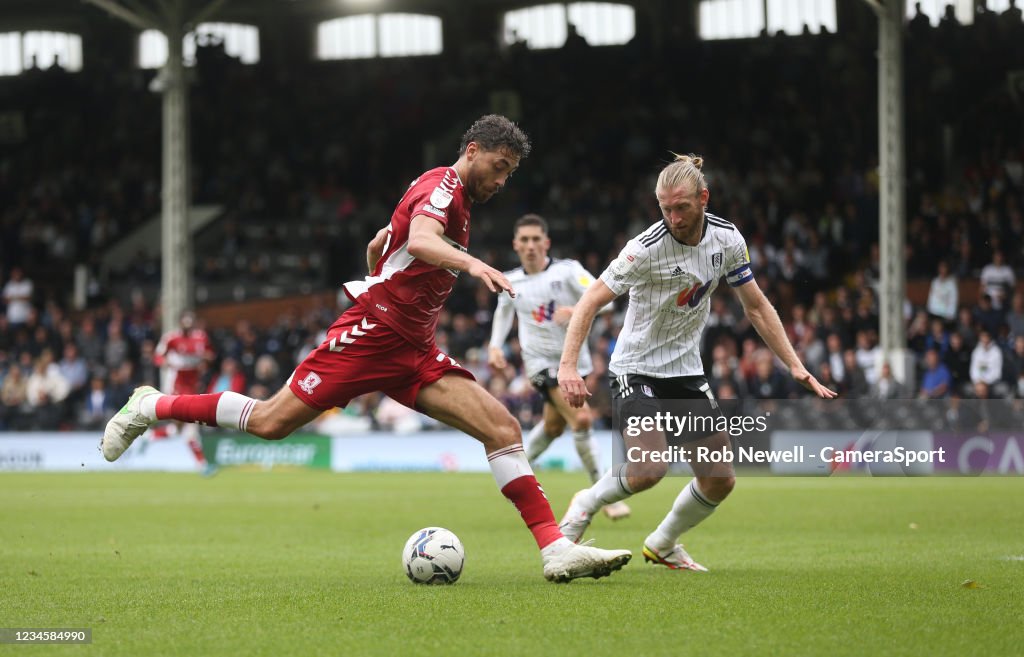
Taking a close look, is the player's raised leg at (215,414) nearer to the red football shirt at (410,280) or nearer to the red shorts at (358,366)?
the red shorts at (358,366)

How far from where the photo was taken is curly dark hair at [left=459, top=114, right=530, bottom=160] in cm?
690

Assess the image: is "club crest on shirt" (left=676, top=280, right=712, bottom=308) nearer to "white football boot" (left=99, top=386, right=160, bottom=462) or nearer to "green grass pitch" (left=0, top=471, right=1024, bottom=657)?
"green grass pitch" (left=0, top=471, right=1024, bottom=657)

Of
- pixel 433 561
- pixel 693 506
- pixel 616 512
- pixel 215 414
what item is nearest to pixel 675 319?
pixel 693 506

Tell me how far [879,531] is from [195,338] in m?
13.4

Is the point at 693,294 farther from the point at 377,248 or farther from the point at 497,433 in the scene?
the point at 377,248

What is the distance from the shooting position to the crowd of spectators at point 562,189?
21.8 meters

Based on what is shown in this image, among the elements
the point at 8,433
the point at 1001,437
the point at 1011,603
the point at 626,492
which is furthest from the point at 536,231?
the point at 8,433

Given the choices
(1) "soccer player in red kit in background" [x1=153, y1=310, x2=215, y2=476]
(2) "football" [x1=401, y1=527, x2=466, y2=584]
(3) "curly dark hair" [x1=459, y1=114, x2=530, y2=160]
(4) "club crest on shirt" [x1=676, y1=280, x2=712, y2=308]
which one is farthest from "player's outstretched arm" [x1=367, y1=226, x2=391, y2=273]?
(1) "soccer player in red kit in background" [x1=153, y1=310, x2=215, y2=476]

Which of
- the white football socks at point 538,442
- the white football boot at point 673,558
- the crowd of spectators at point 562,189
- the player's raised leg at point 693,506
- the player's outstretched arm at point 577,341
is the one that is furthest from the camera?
the crowd of spectators at point 562,189

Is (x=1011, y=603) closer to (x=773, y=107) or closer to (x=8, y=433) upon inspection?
(x=8, y=433)

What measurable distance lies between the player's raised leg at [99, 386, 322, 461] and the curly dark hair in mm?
1625

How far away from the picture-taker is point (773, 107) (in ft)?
96.3

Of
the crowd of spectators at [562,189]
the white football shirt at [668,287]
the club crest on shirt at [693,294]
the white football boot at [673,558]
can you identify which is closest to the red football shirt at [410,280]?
the white football shirt at [668,287]

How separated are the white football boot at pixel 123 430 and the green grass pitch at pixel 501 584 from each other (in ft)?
2.31
